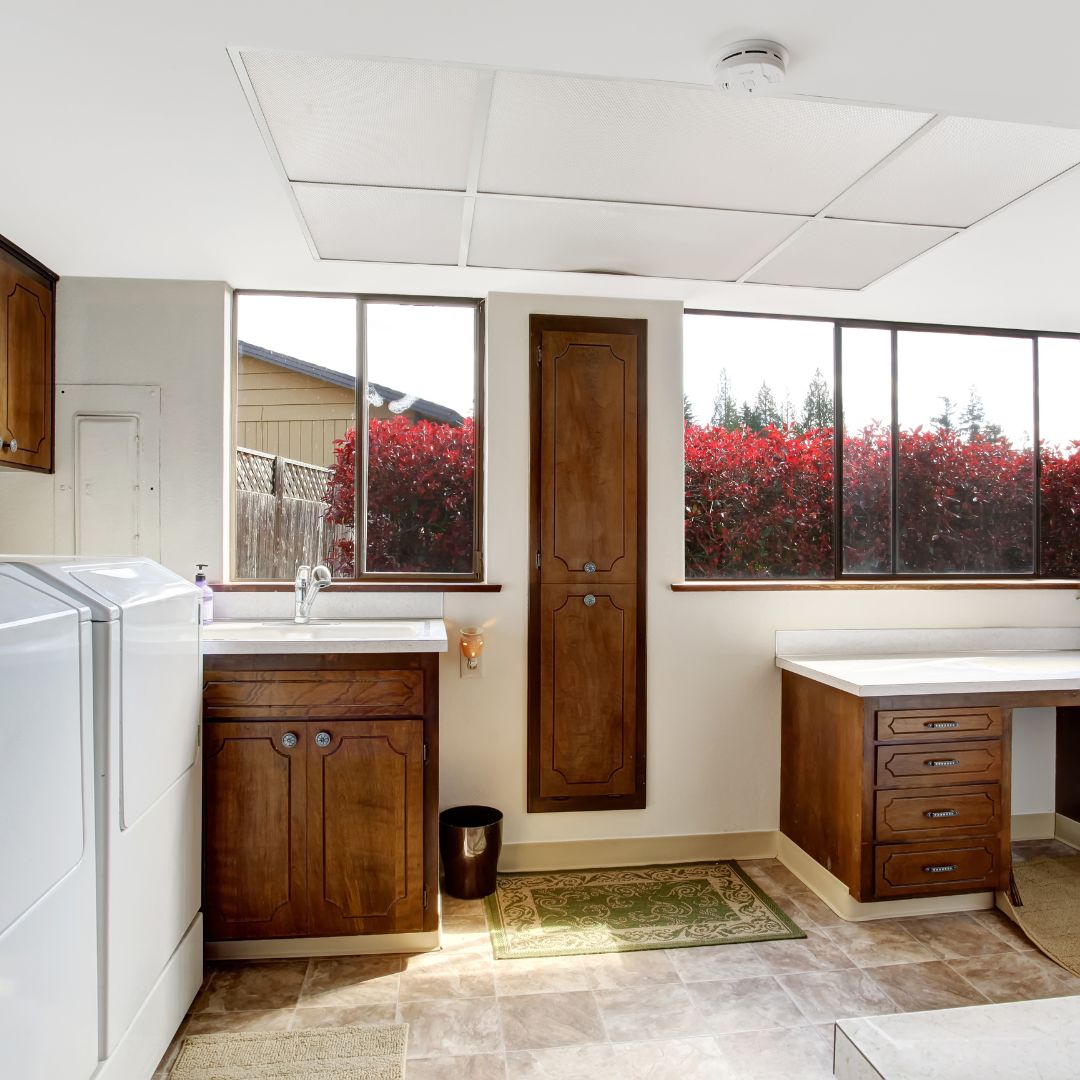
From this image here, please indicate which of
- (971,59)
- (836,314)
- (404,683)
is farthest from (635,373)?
(971,59)

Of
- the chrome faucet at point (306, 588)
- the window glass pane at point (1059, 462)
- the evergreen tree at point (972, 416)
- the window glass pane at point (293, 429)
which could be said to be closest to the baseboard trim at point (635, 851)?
the chrome faucet at point (306, 588)

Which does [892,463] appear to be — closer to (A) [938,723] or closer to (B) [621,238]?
(A) [938,723]

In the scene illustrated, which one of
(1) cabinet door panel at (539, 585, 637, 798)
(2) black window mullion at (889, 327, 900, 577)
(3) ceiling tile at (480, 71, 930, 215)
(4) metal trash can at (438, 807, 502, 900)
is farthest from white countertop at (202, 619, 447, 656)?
(2) black window mullion at (889, 327, 900, 577)

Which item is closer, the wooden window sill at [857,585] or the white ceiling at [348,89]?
the white ceiling at [348,89]

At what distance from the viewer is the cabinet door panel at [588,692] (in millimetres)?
3225

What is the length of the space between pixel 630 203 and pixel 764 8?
0.86 metres

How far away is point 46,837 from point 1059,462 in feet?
13.4

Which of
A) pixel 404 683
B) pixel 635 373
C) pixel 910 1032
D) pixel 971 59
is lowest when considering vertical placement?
pixel 910 1032

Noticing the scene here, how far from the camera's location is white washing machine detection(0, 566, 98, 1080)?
1320mm

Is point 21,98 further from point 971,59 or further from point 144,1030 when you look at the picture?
point 144,1030

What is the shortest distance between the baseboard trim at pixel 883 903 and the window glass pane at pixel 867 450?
127cm

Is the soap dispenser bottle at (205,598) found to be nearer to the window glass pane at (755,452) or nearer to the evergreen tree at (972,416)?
the window glass pane at (755,452)

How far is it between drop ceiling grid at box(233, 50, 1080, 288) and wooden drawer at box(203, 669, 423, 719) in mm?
1344

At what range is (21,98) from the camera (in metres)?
1.78
